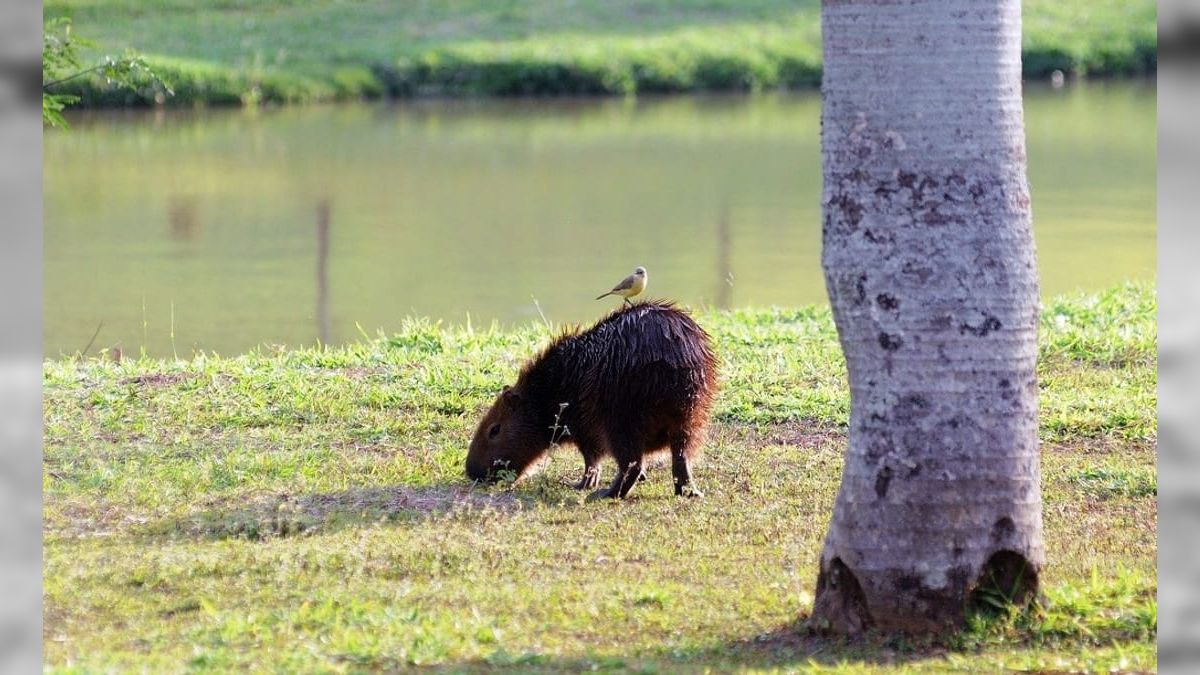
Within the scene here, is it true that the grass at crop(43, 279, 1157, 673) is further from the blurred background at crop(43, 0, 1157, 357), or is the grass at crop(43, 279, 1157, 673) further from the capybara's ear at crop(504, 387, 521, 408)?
the blurred background at crop(43, 0, 1157, 357)

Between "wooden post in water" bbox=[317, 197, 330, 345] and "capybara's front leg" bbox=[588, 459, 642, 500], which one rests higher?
"wooden post in water" bbox=[317, 197, 330, 345]

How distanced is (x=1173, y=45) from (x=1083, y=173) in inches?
627

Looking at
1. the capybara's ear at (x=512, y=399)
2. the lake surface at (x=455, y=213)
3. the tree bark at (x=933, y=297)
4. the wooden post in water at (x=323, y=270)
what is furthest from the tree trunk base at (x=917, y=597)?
the wooden post in water at (x=323, y=270)

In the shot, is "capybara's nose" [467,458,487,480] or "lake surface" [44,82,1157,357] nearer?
"capybara's nose" [467,458,487,480]

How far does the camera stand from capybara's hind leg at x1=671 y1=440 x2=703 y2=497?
683 centimetres

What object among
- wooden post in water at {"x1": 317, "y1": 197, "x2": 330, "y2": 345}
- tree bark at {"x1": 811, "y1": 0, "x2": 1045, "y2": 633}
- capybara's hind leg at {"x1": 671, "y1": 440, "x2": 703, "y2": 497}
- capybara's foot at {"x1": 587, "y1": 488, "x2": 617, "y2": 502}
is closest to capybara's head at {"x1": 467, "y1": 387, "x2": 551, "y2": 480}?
capybara's foot at {"x1": 587, "y1": 488, "x2": 617, "y2": 502}

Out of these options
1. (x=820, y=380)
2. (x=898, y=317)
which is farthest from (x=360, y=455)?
(x=898, y=317)

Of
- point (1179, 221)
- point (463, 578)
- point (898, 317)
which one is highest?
point (1179, 221)

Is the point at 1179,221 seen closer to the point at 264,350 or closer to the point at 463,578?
the point at 463,578

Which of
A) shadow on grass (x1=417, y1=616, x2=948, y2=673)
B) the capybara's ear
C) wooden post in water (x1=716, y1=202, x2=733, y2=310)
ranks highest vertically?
wooden post in water (x1=716, y1=202, x2=733, y2=310)

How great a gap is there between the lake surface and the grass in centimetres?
279

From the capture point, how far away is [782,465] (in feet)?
23.9

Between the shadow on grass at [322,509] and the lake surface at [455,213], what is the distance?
4.37m

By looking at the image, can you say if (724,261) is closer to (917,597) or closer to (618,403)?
(618,403)
